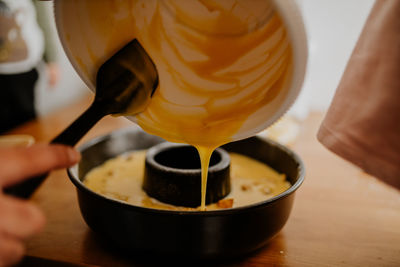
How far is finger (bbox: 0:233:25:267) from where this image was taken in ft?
1.17

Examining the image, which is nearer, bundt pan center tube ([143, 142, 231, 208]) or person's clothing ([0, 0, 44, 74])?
bundt pan center tube ([143, 142, 231, 208])

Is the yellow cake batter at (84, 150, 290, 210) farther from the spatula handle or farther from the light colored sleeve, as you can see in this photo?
the light colored sleeve

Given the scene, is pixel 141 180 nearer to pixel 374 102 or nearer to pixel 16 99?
pixel 374 102

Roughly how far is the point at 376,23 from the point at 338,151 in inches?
7.8

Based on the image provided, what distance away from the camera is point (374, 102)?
0.50m

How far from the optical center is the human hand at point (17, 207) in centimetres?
36

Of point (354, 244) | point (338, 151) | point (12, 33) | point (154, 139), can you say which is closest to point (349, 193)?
point (354, 244)

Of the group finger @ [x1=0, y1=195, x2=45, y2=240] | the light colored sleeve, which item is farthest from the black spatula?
the light colored sleeve

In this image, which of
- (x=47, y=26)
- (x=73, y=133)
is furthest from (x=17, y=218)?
(x=47, y=26)

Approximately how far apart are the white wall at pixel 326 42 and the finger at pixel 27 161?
50.9 inches

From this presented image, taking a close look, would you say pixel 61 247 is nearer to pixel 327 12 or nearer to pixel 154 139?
pixel 154 139

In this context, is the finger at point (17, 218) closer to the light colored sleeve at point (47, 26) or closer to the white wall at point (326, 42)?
the white wall at point (326, 42)

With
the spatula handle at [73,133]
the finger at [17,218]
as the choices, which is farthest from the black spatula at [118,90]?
the finger at [17,218]

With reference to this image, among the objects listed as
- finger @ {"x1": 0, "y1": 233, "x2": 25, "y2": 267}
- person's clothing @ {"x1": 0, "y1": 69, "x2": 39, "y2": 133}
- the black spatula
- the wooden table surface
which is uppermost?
the black spatula
